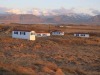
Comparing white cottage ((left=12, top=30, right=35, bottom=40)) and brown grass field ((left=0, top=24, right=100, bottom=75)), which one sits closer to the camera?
brown grass field ((left=0, top=24, right=100, bottom=75))

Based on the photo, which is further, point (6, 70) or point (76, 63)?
point (76, 63)

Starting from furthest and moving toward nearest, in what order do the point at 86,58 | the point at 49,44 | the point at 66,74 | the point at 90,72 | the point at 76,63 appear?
the point at 49,44 → the point at 86,58 → the point at 76,63 → the point at 90,72 → the point at 66,74

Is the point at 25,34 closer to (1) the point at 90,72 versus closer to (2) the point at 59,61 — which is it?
(2) the point at 59,61

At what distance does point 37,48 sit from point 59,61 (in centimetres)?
1374

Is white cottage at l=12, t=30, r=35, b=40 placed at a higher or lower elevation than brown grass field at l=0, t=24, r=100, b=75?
higher

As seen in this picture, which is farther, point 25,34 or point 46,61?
point 25,34

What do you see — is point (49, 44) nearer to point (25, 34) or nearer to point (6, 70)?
point (25, 34)

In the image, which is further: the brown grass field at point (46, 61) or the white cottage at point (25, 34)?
the white cottage at point (25, 34)

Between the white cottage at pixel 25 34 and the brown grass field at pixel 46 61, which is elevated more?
the white cottage at pixel 25 34

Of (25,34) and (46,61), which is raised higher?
(25,34)

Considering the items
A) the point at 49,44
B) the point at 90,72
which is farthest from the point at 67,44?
the point at 90,72

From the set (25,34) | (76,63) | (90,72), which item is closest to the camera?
(90,72)

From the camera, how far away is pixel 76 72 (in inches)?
1145

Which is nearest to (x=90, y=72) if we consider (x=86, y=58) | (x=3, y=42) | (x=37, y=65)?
(x=37, y=65)
